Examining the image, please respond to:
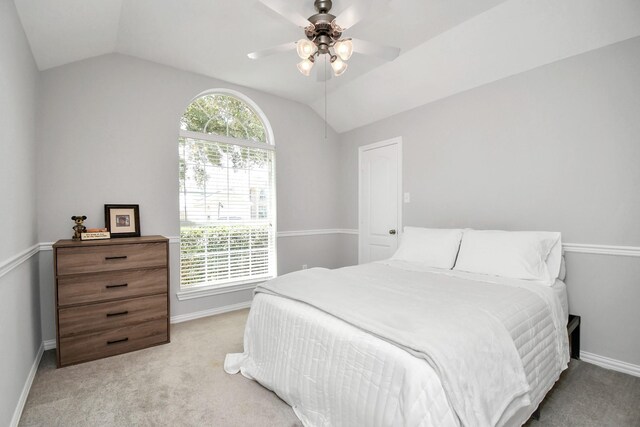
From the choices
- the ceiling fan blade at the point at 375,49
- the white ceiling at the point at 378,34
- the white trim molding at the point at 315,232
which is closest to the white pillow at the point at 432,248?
the white trim molding at the point at 315,232

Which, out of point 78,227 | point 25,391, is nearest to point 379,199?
point 78,227

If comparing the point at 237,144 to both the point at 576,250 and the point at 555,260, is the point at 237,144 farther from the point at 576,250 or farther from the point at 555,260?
the point at 576,250

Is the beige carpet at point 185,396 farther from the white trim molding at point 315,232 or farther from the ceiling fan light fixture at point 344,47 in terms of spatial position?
the ceiling fan light fixture at point 344,47

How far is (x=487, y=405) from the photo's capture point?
4.07 ft

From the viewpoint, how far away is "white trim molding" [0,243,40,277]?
1.54 m

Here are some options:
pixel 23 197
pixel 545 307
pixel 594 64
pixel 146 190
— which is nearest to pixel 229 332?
pixel 146 190

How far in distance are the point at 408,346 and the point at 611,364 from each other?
2146 mm

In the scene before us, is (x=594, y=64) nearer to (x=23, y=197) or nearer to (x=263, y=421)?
(x=263, y=421)

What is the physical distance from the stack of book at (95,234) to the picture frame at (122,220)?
15 cm

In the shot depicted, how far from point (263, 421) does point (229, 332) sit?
1.36 meters

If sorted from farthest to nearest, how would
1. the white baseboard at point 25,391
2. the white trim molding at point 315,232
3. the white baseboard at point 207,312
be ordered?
1. the white trim molding at point 315,232
2. the white baseboard at point 207,312
3. the white baseboard at point 25,391

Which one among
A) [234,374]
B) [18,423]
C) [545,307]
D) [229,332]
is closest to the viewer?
[18,423]

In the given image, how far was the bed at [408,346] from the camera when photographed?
1182mm

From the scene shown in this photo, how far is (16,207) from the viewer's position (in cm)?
183
